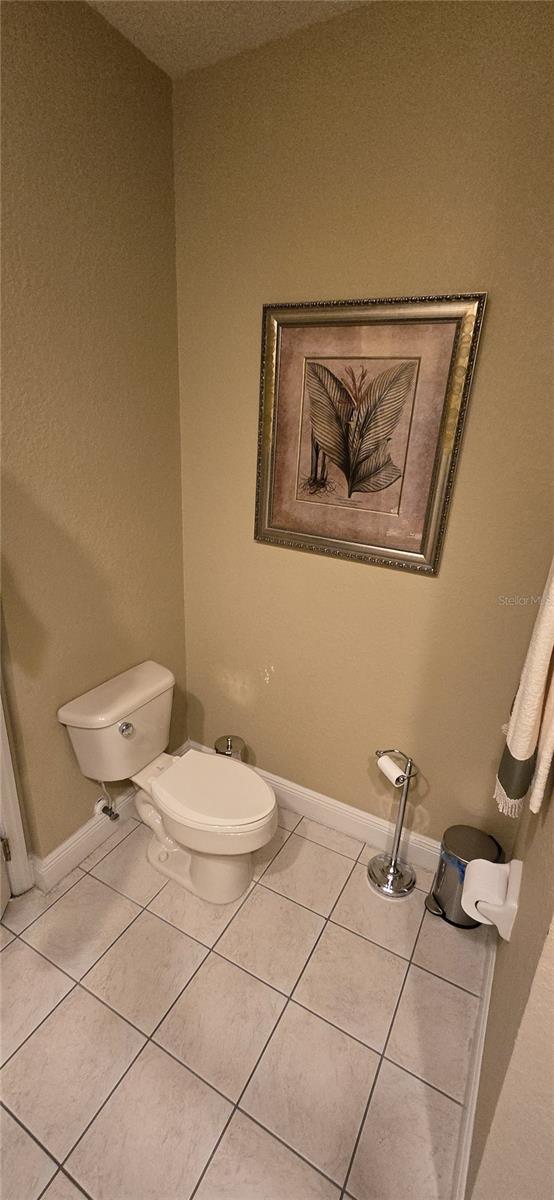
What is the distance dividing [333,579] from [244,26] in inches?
57.0

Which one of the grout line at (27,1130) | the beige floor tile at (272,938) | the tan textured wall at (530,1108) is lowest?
the grout line at (27,1130)

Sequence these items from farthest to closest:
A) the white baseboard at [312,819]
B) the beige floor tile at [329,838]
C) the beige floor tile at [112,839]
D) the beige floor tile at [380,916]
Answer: the beige floor tile at [329,838], the beige floor tile at [112,839], the white baseboard at [312,819], the beige floor tile at [380,916]

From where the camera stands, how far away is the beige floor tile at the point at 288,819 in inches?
78.7

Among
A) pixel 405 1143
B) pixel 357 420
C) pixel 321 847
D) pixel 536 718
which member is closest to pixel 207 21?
pixel 357 420

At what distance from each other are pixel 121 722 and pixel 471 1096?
1293 mm

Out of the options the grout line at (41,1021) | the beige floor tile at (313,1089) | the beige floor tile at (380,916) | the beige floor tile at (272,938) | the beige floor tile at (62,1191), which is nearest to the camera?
the beige floor tile at (62,1191)

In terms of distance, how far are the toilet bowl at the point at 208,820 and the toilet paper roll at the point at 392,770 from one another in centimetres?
36

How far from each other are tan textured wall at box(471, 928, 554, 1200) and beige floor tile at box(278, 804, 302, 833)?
4.02 ft

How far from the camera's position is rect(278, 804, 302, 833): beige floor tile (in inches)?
78.7

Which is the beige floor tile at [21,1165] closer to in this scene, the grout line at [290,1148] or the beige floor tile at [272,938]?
the grout line at [290,1148]

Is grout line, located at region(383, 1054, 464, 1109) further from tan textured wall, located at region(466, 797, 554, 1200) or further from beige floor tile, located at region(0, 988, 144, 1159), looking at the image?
beige floor tile, located at region(0, 988, 144, 1159)

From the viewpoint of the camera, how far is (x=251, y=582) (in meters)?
1.84

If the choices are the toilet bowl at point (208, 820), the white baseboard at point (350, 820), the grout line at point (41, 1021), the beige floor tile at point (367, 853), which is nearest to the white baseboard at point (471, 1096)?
the white baseboard at point (350, 820)

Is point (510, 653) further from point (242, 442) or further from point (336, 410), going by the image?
A: point (242, 442)
